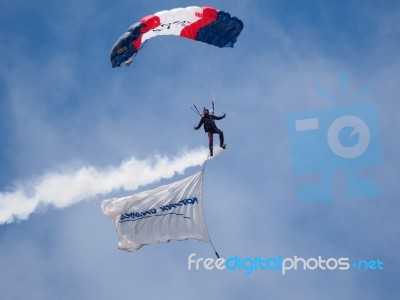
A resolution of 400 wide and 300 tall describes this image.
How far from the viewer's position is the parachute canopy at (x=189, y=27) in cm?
2108

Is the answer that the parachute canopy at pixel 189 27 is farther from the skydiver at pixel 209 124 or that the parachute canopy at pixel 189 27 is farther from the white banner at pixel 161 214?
the white banner at pixel 161 214

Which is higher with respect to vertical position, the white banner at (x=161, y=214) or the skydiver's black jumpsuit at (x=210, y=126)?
the skydiver's black jumpsuit at (x=210, y=126)

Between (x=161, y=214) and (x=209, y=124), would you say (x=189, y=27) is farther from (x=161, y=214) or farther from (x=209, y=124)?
(x=161, y=214)

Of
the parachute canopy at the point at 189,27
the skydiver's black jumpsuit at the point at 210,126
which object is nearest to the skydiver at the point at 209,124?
the skydiver's black jumpsuit at the point at 210,126

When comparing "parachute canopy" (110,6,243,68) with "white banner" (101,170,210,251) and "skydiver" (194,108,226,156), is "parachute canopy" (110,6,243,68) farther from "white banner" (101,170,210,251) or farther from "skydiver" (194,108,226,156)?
"white banner" (101,170,210,251)

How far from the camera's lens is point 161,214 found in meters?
22.2

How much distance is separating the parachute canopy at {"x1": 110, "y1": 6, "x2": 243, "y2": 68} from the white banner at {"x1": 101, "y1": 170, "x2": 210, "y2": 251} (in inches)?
194

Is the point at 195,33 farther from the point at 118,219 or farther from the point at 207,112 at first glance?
the point at 118,219

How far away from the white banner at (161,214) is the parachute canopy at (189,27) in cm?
494

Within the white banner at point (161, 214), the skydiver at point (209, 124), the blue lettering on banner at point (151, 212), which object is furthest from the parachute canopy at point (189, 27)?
the blue lettering on banner at point (151, 212)

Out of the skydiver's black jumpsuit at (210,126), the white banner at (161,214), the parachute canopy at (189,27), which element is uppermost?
the parachute canopy at (189,27)

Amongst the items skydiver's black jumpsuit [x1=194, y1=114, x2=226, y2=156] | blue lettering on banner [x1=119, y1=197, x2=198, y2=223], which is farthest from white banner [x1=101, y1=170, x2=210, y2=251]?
skydiver's black jumpsuit [x1=194, y1=114, x2=226, y2=156]

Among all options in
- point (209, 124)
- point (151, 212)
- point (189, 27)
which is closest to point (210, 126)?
point (209, 124)

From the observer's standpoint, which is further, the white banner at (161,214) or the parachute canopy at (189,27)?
the white banner at (161,214)
